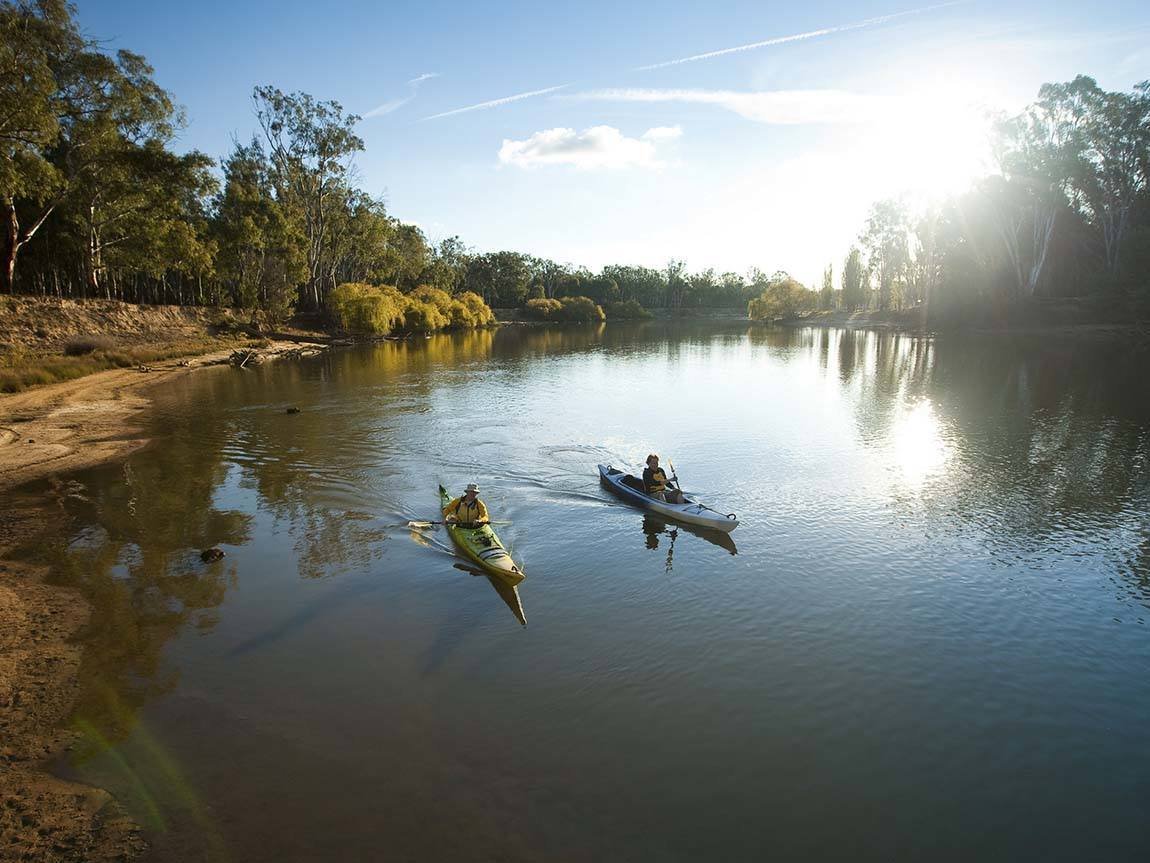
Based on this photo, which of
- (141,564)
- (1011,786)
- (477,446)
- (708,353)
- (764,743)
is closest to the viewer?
(1011,786)

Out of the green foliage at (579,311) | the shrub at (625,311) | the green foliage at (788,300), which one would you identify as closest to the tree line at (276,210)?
the green foliage at (788,300)

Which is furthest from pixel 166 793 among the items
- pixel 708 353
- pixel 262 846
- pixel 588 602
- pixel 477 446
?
pixel 708 353

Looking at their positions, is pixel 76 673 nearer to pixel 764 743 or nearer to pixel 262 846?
pixel 262 846

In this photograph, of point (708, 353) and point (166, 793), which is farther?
point (708, 353)

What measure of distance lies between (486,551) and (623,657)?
4.68 meters

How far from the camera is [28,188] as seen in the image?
1575 inches

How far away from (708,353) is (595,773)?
65.8 metres

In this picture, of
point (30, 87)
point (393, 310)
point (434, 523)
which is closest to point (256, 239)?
point (393, 310)

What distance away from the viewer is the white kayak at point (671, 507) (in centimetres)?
1780

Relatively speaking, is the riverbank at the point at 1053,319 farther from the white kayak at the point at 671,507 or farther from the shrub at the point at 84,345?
the shrub at the point at 84,345

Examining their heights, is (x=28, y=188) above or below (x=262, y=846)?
above

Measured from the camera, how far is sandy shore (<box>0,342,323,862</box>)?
7.32m

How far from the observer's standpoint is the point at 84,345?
147ft

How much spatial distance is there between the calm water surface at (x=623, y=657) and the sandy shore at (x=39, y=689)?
0.39 meters
